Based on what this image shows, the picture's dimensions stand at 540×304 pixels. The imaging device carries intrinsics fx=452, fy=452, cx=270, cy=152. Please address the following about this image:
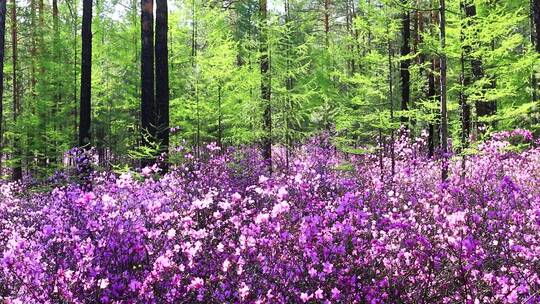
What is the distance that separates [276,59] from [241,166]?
17.9ft

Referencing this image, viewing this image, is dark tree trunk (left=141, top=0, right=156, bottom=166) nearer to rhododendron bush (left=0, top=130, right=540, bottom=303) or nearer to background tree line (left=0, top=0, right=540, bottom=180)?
background tree line (left=0, top=0, right=540, bottom=180)

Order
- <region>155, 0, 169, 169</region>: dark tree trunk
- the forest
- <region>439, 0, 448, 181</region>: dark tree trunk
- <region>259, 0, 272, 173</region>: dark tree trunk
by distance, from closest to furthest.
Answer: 1. the forest
2. <region>439, 0, 448, 181</region>: dark tree trunk
3. <region>155, 0, 169, 169</region>: dark tree trunk
4. <region>259, 0, 272, 173</region>: dark tree trunk

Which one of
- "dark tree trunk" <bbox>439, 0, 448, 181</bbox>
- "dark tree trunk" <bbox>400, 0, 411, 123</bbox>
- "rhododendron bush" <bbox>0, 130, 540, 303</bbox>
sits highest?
"dark tree trunk" <bbox>400, 0, 411, 123</bbox>

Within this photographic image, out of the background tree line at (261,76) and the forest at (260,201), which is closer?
the forest at (260,201)

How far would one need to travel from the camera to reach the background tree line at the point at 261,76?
10984 mm

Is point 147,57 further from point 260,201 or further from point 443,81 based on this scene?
point 443,81

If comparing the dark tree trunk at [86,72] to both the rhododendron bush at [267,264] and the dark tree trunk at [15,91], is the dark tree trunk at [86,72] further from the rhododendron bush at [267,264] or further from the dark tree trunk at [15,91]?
the rhododendron bush at [267,264]

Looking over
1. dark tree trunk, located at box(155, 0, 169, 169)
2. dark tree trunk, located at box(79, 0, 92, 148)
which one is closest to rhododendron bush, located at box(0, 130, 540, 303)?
dark tree trunk, located at box(155, 0, 169, 169)

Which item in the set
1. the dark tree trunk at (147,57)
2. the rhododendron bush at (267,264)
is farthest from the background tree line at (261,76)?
the rhododendron bush at (267,264)

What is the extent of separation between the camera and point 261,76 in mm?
13242

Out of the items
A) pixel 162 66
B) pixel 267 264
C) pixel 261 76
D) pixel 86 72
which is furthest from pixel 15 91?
pixel 267 264

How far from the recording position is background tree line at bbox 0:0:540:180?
10984mm

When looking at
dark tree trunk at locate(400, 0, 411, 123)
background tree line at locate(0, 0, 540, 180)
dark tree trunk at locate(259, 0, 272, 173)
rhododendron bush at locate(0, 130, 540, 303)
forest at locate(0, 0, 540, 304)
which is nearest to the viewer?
rhododendron bush at locate(0, 130, 540, 303)

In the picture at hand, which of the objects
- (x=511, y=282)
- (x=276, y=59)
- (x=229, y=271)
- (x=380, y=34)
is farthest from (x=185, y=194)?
(x=380, y=34)
